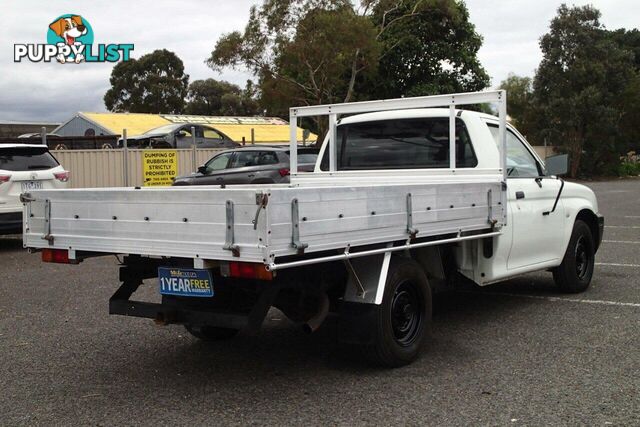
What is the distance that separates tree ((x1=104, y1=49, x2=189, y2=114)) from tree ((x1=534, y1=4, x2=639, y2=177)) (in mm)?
31130

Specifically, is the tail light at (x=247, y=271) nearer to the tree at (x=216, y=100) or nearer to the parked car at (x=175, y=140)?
the parked car at (x=175, y=140)

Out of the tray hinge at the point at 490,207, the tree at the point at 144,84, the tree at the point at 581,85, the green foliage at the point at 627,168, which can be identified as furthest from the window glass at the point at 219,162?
the tree at the point at 144,84

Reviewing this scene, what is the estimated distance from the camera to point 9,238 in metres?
13.2

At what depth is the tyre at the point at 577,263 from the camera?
7305 millimetres

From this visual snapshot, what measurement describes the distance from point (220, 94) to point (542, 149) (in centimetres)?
3288

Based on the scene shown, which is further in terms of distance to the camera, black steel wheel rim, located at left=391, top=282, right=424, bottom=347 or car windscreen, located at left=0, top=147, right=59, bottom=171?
car windscreen, located at left=0, top=147, right=59, bottom=171

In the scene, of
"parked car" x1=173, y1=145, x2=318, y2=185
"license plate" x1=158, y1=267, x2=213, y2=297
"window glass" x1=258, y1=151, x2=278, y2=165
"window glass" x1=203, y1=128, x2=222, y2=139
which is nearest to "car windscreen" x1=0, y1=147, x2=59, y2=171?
"parked car" x1=173, y1=145, x2=318, y2=185

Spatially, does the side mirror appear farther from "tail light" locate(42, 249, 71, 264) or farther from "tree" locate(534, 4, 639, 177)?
"tree" locate(534, 4, 639, 177)

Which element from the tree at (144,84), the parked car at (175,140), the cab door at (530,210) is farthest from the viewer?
the tree at (144,84)

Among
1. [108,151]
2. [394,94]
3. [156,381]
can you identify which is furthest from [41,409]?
[394,94]

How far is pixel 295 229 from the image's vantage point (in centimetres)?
392

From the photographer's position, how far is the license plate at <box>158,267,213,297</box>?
4.26 meters

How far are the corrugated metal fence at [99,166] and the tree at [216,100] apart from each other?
4358cm

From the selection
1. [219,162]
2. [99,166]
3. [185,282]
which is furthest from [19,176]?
[185,282]
